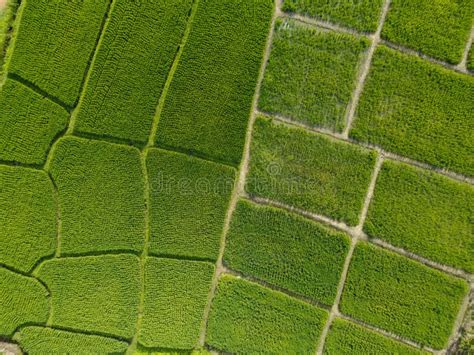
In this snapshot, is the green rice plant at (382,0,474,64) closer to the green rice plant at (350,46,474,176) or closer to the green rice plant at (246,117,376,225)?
the green rice plant at (350,46,474,176)

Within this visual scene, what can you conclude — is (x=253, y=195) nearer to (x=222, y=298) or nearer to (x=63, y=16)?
(x=222, y=298)

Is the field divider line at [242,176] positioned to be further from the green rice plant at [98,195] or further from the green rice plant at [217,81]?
the green rice plant at [98,195]

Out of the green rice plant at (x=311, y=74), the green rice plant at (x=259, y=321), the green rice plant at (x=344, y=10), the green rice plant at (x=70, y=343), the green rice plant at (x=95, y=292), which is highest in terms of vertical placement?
the green rice plant at (x=344, y=10)

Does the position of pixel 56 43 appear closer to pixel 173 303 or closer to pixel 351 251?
pixel 173 303

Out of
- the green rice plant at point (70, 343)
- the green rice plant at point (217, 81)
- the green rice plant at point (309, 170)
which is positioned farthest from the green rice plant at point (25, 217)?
the green rice plant at point (309, 170)

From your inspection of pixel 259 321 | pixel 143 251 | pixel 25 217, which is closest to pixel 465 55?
pixel 259 321

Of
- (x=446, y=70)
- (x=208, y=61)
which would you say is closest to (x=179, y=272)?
(x=208, y=61)
